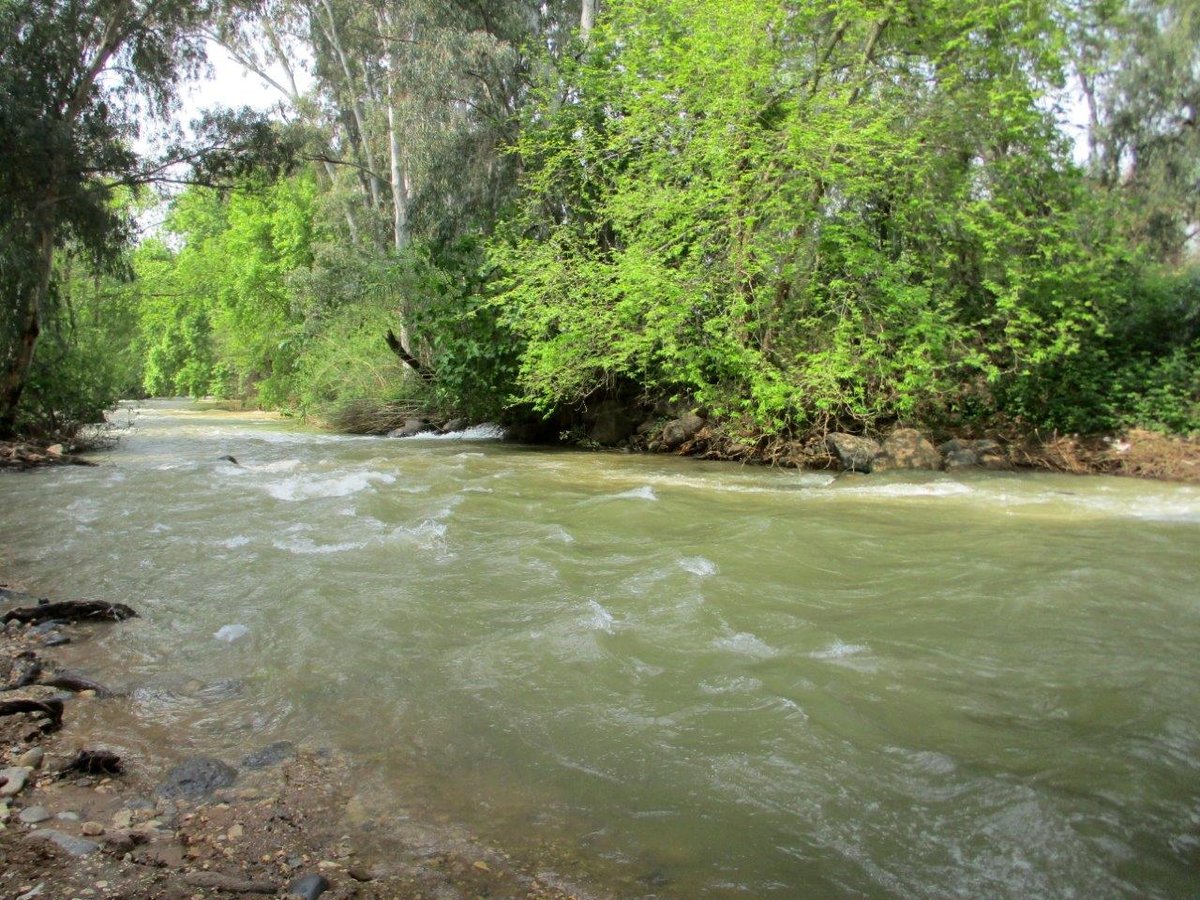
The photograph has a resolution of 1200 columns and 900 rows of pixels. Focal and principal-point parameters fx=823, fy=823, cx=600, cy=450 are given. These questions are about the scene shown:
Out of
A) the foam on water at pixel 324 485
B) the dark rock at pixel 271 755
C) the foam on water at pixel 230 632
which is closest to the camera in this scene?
the dark rock at pixel 271 755

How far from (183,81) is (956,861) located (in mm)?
19137

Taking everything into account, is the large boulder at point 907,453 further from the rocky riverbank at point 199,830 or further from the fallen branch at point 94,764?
the fallen branch at point 94,764

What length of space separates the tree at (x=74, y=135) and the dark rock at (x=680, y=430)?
10.6 m

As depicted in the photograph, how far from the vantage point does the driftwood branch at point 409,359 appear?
21.1 meters

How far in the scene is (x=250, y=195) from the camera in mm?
19031

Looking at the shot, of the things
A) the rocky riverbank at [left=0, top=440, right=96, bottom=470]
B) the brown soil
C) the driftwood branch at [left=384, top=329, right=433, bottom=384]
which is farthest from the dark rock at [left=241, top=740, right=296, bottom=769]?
the driftwood branch at [left=384, top=329, right=433, bottom=384]

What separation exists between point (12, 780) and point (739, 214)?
1275 cm

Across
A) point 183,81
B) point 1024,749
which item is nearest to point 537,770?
point 1024,749

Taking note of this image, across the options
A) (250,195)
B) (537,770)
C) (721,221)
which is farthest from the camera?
(250,195)

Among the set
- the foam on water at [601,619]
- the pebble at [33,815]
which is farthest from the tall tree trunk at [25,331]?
the pebble at [33,815]

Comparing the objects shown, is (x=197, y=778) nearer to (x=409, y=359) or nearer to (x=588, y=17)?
(x=409, y=359)

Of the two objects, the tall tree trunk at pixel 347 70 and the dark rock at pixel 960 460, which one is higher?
the tall tree trunk at pixel 347 70

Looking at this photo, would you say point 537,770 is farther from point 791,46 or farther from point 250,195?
point 250,195

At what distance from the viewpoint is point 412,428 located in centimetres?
2189
